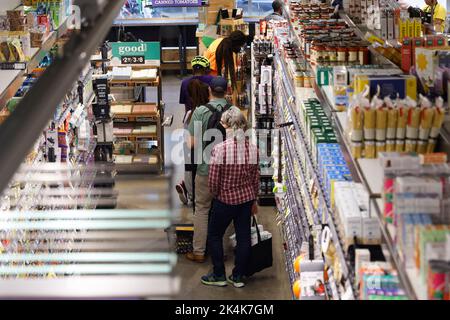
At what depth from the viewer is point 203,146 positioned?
802 cm

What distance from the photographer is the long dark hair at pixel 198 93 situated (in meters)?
8.64

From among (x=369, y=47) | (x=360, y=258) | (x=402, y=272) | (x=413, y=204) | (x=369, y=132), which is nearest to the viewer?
(x=402, y=272)

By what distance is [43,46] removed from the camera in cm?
638

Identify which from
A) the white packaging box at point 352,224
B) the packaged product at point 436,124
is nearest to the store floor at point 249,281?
the white packaging box at point 352,224

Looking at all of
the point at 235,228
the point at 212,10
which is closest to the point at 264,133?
the point at 235,228

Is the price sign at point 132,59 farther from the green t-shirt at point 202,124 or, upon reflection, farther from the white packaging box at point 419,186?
the white packaging box at point 419,186

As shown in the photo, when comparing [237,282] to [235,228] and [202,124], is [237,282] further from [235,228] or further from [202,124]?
[202,124]

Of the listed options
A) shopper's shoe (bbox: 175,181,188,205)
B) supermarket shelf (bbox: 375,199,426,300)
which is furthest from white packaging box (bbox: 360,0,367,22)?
supermarket shelf (bbox: 375,199,426,300)

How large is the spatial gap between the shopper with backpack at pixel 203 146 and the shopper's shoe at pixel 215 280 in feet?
1.67

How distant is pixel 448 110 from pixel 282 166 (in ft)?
17.3

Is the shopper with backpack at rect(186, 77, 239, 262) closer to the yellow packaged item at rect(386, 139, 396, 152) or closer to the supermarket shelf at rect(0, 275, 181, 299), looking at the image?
the yellow packaged item at rect(386, 139, 396, 152)

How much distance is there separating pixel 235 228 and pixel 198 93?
1.83m
